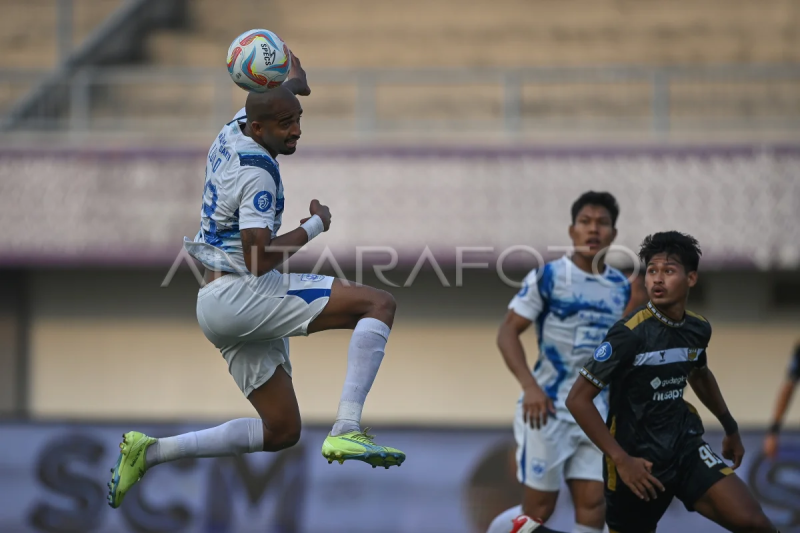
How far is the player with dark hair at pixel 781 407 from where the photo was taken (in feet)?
29.0

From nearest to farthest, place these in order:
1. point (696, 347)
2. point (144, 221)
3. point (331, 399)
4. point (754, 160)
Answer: point (696, 347)
point (754, 160)
point (144, 221)
point (331, 399)

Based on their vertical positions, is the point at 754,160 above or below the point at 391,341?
above

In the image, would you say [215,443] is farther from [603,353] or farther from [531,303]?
[531,303]

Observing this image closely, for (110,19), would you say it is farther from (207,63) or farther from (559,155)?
(559,155)

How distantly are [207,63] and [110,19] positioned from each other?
1.29m

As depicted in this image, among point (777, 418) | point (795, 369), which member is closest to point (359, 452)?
point (777, 418)

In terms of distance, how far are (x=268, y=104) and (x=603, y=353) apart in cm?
185

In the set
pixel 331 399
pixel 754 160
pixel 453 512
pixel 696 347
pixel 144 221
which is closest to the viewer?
pixel 696 347

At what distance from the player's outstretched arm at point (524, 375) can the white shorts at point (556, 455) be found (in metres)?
0.13

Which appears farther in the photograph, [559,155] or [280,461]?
[559,155]

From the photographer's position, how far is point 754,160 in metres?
Answer: 11.6

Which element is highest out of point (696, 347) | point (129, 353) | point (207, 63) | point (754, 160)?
point (207, 63)

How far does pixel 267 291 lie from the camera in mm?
5324

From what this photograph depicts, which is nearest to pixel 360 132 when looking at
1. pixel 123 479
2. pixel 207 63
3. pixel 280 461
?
pixel 207 63
